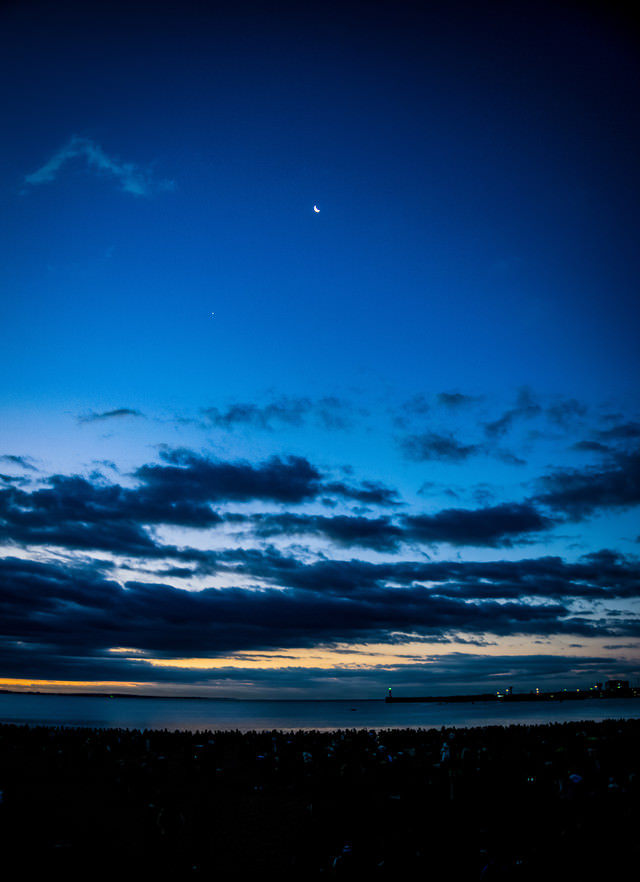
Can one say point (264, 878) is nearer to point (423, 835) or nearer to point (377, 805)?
point (423, 835)

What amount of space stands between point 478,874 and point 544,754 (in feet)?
50.7

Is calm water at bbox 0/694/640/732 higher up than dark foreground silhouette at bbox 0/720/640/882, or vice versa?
dark foreground silhouette at bbox 0/720/640/882

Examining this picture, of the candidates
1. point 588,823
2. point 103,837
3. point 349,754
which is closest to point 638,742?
point 349,754

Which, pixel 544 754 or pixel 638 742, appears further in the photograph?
pixel 638 742

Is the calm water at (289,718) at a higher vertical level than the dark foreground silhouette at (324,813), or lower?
lower

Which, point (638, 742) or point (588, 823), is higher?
point (588, 823)

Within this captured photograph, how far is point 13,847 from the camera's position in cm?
1351

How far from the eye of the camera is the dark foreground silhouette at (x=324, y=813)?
13023 millimetres

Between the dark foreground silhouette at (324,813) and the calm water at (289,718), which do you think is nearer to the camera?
the dark foreground silhouette at (324,813)

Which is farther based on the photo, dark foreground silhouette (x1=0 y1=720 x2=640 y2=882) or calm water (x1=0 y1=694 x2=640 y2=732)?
calm water (x1=0 y1=694 x2=640 y2=732)

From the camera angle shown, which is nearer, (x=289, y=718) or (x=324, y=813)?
(x=324, y=813)

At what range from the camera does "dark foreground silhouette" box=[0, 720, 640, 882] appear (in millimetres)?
13023

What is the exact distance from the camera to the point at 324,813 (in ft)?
57.7

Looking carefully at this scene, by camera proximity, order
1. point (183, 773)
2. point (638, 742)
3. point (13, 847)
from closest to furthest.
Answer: point (13, 847) → point (183, 773) → point (638, 742)
